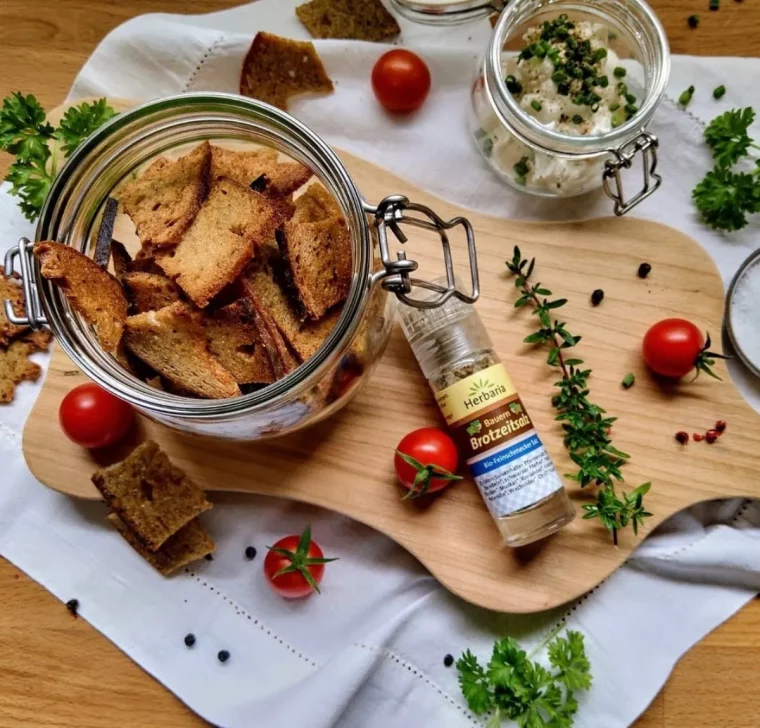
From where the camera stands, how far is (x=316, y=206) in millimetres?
1330

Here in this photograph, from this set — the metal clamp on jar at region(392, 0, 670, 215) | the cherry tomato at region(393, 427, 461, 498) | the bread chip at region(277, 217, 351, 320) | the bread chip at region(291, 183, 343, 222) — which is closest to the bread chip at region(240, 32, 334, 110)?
the metal clamp on jar at region(392, 0, 670, 215)

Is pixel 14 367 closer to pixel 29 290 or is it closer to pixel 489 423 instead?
pixel 29 290

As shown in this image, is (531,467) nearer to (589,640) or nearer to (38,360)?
(589,640)

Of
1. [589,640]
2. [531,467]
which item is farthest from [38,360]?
[589,640]

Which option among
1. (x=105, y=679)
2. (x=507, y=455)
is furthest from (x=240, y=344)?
(x=105, y=679)

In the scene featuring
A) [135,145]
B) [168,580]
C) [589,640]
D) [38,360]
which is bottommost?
A: [589,640]

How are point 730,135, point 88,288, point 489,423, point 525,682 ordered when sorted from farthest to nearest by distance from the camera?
1. point 730,135
2. point 525,682
3. point 489,423
4. point 88,288

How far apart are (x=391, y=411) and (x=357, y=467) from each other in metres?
0.14

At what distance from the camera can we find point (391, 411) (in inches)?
61.7

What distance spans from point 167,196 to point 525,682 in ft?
3.91

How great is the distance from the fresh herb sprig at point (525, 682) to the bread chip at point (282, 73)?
1.30 m

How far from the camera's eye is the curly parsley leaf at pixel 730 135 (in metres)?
1.64

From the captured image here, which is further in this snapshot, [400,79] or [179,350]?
[400,79]

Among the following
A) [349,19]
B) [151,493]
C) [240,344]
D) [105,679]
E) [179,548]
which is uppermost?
[349,19]
